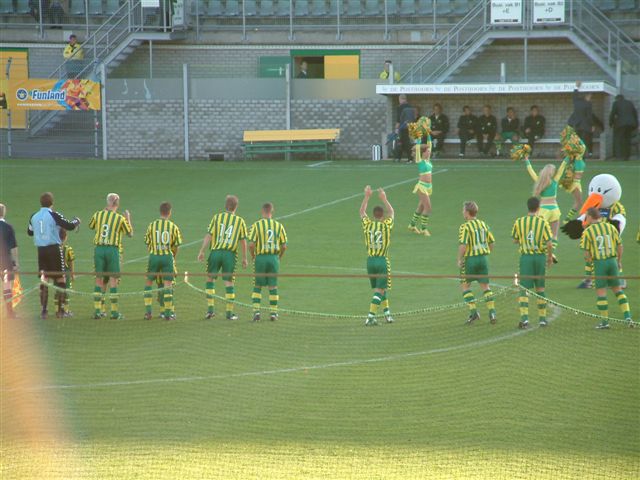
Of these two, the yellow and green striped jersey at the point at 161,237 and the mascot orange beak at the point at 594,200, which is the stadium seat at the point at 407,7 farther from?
the yellow and green striped jersey at the point at 161,237

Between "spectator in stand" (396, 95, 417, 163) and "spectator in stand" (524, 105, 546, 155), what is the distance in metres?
3.78

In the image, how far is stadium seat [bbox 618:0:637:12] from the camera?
138ft

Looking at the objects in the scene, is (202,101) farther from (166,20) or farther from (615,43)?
(615,43)

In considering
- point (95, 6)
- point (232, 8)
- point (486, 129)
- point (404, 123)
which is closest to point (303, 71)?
point (232, 8)

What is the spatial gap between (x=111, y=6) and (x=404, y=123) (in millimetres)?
15306

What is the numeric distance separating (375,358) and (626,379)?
266cm

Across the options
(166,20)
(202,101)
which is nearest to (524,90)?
(202,101)

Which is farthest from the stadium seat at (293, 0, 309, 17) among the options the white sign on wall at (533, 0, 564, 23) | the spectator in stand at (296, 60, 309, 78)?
the white sign on wall at (533, 0, 564, 23)

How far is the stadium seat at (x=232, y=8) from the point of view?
148 ft

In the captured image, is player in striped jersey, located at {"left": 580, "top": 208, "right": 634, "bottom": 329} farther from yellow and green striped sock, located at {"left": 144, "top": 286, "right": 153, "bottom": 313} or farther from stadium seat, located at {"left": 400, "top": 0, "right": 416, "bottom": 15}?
stadium seat, located at {"left": 400, "top": 0, "right": 416, "bottom": 15}

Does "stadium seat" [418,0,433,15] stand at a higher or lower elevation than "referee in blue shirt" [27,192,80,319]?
higher

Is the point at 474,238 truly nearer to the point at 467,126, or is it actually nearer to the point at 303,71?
the point at 467,126

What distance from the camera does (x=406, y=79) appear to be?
1555 inches

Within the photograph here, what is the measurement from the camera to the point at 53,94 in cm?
4050
